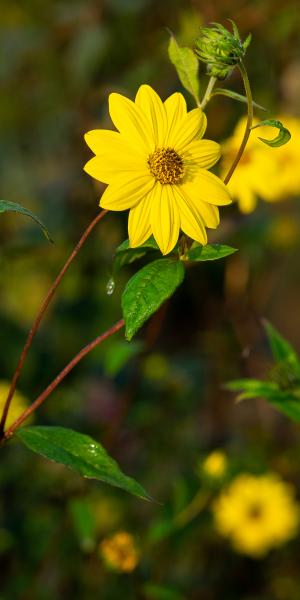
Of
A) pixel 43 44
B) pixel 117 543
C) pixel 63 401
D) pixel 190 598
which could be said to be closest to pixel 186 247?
pixel 117 543

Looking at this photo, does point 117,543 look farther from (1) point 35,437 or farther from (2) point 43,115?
(2) point 43,115

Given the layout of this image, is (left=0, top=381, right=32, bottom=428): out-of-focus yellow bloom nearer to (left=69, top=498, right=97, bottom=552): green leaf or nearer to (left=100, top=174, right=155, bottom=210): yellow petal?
(left=69, top=498, right=97, bottom=552): green leaf

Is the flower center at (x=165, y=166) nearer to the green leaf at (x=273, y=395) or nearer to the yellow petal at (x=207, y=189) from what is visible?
the yellow petal at (x=207, y=189)

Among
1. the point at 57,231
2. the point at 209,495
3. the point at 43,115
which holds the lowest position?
the point at 209,495

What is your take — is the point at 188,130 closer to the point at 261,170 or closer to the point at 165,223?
the point at 165,223

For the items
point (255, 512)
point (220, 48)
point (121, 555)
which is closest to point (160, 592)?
point (121, 555)

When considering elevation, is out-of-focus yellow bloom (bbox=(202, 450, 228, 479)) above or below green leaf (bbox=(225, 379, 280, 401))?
below

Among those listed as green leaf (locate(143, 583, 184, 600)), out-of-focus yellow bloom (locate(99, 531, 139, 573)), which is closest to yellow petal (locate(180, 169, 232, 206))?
out-of-focus yellow bloom (locate(99, 531, 139, 573))
